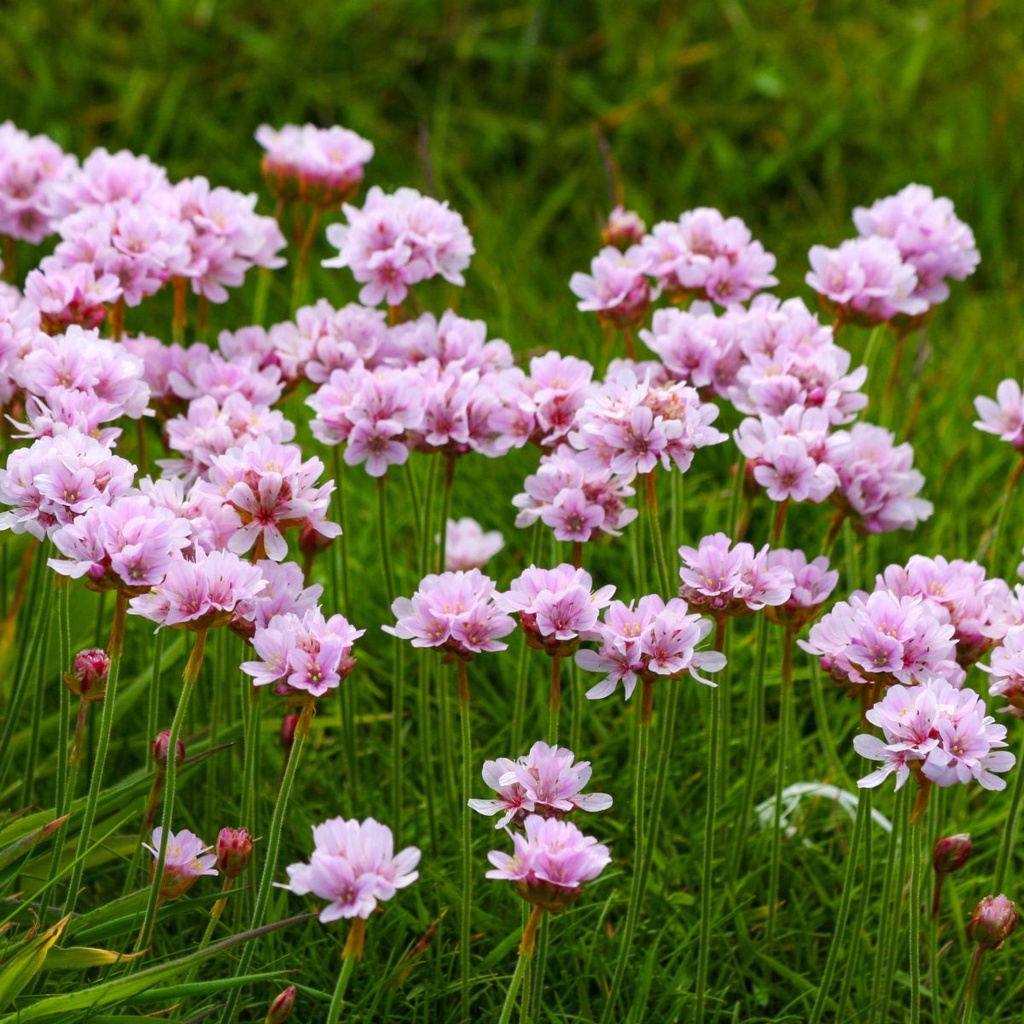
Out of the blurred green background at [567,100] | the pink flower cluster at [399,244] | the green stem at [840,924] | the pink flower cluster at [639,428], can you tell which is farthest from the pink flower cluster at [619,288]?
the blurred green background at [567,100]

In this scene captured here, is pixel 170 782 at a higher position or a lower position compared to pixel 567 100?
lower

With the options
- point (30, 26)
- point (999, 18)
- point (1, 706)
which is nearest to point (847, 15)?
point (999, 18)

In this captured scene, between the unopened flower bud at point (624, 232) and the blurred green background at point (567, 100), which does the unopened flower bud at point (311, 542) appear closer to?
the unopened flower bud at point (624, 232)

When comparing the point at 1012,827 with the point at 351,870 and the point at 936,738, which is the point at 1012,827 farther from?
the point at 351,870

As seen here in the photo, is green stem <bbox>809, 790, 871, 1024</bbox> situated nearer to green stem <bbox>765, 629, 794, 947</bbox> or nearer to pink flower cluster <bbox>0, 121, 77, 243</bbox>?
green stem <bbox>765, 629, 794, 947</bbox>

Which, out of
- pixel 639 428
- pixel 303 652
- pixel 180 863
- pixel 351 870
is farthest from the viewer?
pixel 639 428

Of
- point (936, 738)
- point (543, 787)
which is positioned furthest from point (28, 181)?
point (936, 738)
